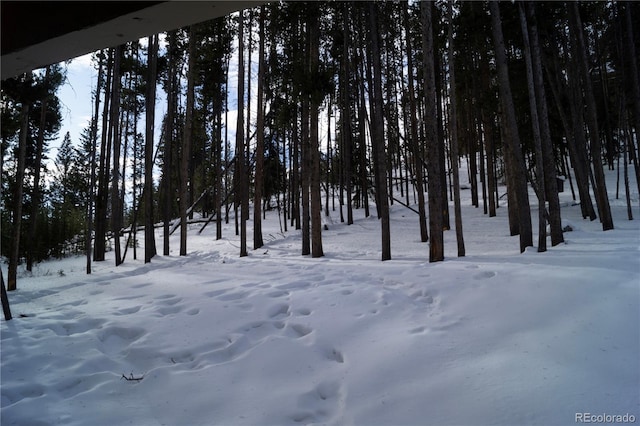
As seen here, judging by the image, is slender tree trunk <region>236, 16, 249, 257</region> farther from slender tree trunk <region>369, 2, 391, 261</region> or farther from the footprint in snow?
the footprint in snow

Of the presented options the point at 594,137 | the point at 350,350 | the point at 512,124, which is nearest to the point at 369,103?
the point at 512,124

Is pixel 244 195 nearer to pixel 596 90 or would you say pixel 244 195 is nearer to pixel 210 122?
pixel 210 122

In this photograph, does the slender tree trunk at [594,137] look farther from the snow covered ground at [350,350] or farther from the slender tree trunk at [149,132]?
the slender tree trunk at [149,132]

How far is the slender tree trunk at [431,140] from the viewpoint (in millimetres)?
6285

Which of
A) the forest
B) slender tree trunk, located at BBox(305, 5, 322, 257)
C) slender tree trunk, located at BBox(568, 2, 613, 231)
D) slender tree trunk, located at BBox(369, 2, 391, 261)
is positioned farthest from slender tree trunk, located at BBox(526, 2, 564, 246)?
slender tree trunk, located at BBox(305, 5, 322, 257)

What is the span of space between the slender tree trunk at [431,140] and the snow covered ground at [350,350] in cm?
105

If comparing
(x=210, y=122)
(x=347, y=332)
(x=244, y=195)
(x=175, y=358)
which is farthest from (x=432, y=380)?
(x=210, y=122)

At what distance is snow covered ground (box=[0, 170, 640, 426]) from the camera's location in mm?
2279

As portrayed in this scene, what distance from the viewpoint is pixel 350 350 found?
123 inches

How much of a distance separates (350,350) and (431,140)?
4557 mm

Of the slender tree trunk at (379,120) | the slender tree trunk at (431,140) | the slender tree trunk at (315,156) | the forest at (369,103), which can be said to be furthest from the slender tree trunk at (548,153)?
the slender tree trunk at (315,156)

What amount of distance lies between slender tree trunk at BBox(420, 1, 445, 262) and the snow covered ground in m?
1.05

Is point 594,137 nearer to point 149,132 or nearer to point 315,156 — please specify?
point 315,156

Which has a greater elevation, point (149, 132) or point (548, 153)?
point (149, 132)
